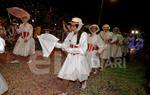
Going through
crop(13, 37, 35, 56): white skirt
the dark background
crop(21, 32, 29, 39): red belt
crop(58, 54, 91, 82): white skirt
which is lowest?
crop(58, 54, 91, 82): white skirt

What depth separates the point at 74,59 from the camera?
338 inches

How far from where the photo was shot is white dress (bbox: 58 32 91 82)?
848 centimetres

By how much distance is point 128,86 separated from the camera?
1098 centimetres

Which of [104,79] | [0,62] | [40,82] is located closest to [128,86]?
[104,79]

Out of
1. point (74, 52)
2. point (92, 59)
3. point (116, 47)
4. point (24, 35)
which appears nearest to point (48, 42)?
point (74, 52)

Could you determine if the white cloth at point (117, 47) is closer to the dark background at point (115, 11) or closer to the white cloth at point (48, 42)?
the white cloth at point (48, 42)

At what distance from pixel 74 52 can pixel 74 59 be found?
185mm

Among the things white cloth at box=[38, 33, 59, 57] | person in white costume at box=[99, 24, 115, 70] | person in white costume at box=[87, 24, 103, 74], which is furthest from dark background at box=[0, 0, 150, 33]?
white cloth at box=[38, 33, 59, 57]

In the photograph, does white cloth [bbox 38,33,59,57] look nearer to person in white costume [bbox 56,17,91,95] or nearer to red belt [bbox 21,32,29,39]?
person in white costume [bbox 56,17,91,95]

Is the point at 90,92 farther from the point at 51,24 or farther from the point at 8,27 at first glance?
the point at 51,24

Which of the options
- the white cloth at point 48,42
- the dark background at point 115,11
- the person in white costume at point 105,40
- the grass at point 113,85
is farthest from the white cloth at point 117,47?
the dark background at point 115,11

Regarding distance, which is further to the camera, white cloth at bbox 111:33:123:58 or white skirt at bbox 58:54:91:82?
white cloth at bbox 111:33:123:58

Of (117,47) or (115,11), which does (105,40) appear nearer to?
(117,47)

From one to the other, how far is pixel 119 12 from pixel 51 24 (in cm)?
1970
